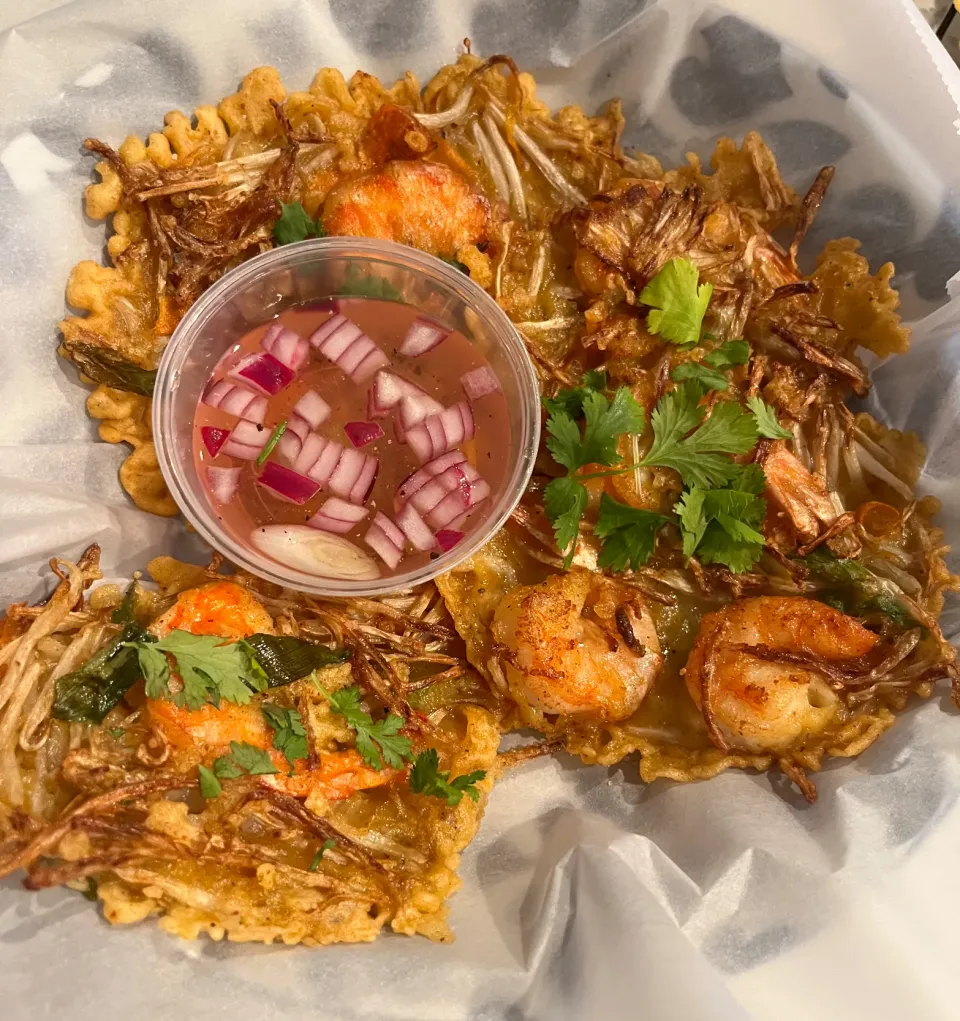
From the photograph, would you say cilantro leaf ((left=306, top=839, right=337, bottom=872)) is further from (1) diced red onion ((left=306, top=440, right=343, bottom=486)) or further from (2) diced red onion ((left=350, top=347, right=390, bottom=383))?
(2) diced red onion ((left=350, top=347, right=390, bottom=383))

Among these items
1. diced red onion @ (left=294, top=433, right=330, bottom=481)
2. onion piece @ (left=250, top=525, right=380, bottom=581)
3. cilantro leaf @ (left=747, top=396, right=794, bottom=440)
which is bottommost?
onion piece @ (left=250, top=525, right=380, bottom=581)

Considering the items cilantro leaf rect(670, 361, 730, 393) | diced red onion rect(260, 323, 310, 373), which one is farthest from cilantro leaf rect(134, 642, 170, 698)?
cilantro leaf rect(670, 361, 730, 393)

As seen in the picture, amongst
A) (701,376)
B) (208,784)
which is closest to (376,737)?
(208,784)

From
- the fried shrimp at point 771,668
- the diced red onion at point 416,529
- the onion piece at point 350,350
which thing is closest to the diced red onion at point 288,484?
the diced red onion at point 416,529

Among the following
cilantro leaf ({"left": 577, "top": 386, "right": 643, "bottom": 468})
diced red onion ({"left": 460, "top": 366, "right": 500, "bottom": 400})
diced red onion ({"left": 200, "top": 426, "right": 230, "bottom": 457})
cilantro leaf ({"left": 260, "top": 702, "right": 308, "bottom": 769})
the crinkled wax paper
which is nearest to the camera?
the crinkled wax paper

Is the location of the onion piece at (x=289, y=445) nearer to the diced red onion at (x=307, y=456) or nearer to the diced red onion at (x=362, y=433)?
the diced red onion at (x=307, y=456)

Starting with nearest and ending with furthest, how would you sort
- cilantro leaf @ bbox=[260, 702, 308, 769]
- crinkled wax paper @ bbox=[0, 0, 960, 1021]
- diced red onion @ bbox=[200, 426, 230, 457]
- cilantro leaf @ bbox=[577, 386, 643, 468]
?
crinkled wax paper @ bbox=[0, 0, 960, 1021] < cilantro leaf @ bbox=[260, 702, 308, 769] < cilantro leaf @ bbox=[577, 386, 643, 468] < diced red onion @ bbox=[200, 426, 230, 457]
